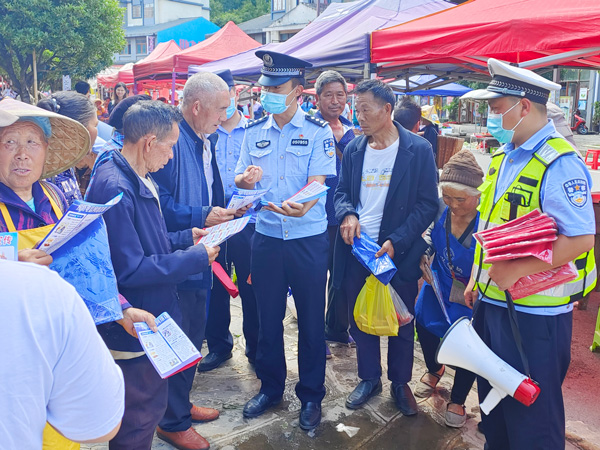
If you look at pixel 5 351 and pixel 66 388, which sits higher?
pixel 5 351

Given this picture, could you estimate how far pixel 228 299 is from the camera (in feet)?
13.6

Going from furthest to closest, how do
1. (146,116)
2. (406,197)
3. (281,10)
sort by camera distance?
(281,10), (406,197), (146,116)

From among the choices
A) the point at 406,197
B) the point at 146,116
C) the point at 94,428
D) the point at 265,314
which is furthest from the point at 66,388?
the point at 406,197

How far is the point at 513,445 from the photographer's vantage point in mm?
2357

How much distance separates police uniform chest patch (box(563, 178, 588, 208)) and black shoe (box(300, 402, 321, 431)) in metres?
1.95

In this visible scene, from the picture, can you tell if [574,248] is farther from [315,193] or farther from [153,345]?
[153,345]

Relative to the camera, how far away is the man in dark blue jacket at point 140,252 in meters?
2.17

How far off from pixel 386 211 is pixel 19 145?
6.89 ft

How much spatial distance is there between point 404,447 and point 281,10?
174 ft

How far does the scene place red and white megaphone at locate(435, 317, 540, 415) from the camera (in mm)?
2191

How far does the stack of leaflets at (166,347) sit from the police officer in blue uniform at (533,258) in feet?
4.28

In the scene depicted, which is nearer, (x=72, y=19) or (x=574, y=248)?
(x=574, y=248)

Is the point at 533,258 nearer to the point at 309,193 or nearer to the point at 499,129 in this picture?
the point at 499,129

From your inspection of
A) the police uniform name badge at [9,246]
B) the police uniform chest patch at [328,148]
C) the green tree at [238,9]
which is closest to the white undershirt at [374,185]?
the police uniform chest patch at [328,148]
